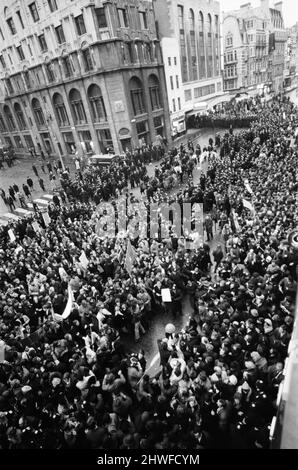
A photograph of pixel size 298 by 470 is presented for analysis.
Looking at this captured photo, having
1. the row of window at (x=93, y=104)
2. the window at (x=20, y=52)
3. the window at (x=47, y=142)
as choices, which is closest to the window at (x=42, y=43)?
the window at (x=20, y=52)

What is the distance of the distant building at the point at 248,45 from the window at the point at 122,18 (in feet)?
132

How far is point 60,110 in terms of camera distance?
3675 centimetres

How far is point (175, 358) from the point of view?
23.7ft

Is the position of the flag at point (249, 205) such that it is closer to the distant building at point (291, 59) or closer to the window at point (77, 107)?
the window at point (77, 107)

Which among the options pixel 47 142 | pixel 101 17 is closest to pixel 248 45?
pixel 101 17

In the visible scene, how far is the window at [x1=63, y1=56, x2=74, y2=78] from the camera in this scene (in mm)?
31977

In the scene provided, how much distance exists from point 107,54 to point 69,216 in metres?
20.1

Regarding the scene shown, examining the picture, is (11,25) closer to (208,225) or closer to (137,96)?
(137,96)

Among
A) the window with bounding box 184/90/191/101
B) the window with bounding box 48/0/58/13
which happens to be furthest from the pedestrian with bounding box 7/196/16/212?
the window with bounding box 184/90/191/101

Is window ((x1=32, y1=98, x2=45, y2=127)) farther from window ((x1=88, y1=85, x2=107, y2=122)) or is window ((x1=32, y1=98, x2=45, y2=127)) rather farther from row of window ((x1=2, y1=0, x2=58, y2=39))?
window ((x1=88, y1=85, x2=107, y2=122))

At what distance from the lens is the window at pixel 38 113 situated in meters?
40.0

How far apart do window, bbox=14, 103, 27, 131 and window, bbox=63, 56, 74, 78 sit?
48.5ft
